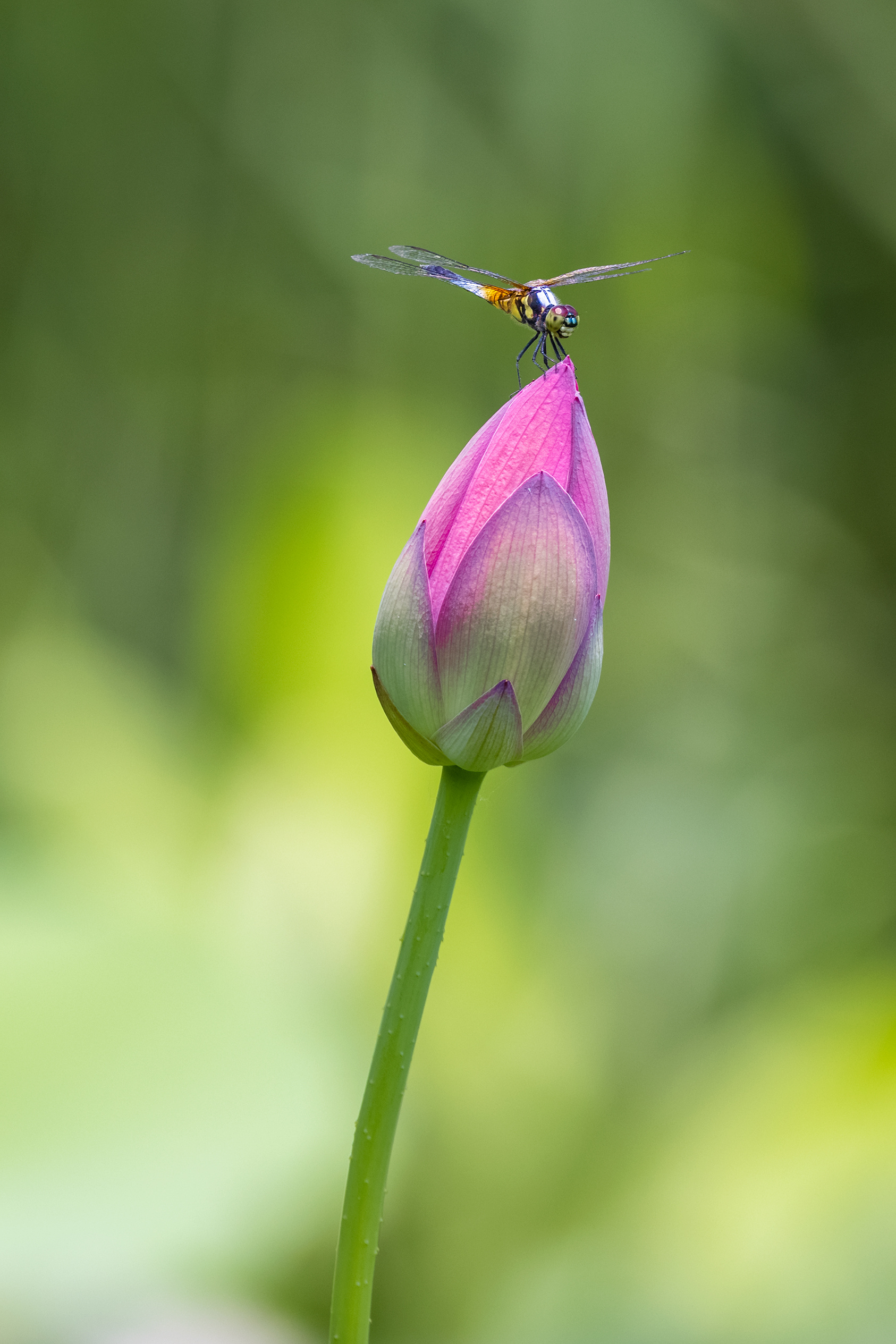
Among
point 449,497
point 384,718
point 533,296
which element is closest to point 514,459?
point 449,497

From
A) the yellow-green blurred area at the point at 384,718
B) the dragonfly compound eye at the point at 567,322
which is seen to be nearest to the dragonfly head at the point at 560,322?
the dragonfly compound eye at the point at 567,322

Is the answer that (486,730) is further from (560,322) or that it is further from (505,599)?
(560,322)

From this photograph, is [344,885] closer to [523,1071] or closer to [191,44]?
[523,1071]

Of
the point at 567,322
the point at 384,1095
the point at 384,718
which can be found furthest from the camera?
the point at 384,718

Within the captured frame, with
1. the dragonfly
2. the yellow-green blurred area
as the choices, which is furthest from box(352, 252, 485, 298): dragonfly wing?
the yellow-green blurred area

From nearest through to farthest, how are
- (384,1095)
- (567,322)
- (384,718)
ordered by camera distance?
1. (384,1095)
2. (567,322)
3. (384,718)

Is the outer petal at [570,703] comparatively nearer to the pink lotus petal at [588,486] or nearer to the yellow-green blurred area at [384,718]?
the pink lotus petal at [588,486]
